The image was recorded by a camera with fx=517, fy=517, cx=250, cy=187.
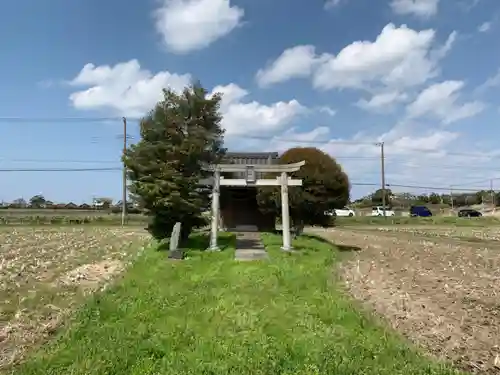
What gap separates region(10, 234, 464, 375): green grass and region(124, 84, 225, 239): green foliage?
490 cm

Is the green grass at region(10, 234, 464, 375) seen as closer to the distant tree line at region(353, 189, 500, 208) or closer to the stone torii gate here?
the stone torii gate

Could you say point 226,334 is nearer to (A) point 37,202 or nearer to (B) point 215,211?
(B) point 215,211

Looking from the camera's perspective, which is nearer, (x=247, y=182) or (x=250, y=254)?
(x=250, y=254)

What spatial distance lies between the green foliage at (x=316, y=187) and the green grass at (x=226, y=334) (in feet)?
28.6

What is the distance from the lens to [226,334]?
7203 millimetres

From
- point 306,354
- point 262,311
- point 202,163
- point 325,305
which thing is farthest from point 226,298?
point 202,163

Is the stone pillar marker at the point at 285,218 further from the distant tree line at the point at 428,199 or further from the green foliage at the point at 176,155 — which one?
the distant tree line at the point at 428,199

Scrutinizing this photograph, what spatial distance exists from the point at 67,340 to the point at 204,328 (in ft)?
6.18

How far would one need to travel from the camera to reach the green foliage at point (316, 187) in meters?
20.3

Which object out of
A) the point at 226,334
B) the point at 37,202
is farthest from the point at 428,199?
the point at 226,334

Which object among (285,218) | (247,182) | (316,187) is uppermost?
(247,182)

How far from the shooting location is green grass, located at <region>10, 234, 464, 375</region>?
5.92 meters

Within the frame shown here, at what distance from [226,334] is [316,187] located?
13575 mm

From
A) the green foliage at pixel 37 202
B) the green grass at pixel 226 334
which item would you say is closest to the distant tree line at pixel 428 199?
the green foliage at pixel 37 202
